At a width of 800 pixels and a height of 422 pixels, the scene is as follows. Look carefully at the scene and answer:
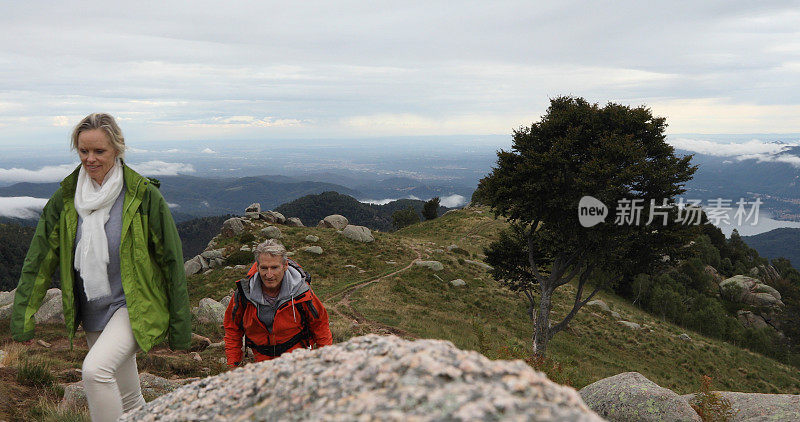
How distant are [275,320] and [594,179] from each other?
12836 mm

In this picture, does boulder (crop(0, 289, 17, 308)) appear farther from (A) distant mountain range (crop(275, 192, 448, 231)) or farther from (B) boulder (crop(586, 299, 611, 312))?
(A) distant mountain range (crop(275, 192, 448, 231))

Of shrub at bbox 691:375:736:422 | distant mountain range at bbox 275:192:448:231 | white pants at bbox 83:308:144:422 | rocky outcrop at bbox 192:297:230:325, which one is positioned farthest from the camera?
distant mountain range at bbox 275:192:448:231

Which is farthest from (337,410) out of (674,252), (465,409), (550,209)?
(674,252)

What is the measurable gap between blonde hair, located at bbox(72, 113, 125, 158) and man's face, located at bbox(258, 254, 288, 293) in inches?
77.6

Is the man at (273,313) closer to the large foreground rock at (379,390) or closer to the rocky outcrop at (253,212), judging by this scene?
the large foreground rock at (379,390)

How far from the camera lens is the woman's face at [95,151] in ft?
12.7

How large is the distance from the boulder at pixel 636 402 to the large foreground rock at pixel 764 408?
80 cm

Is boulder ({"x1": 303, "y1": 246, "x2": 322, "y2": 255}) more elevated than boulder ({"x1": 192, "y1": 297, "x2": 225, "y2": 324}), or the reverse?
boulder ({"x1": 192, "y1": 297, "x2": 225, "y2": 324})

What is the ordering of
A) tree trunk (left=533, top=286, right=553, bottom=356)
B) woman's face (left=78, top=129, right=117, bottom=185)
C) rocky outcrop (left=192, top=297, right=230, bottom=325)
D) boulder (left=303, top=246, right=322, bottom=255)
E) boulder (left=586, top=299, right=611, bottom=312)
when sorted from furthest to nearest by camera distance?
boulder (left=586, top=299, right=611, bottom=312) < boulder (left=303, top=246, right=322, bottom=255) < tree trunk (left=533, top=286, right=553, bottom=356) < rocky outcrop (left=192, top=297, right=230, bottom=325) < woman's face (left=78, top=129, right=117, bottom=185)

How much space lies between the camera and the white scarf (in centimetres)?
393

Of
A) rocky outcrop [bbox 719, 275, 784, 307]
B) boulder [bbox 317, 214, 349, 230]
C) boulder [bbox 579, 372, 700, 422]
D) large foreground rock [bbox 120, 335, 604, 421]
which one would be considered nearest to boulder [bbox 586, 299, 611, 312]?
boulder [bbox 317, 214, 349, 230]

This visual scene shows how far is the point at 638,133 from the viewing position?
14977 millimetres

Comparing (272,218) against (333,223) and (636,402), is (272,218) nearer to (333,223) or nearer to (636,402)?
(333,223)

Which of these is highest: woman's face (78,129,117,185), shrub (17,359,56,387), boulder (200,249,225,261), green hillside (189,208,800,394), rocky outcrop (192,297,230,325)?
woman's face (78,129,117,185)
